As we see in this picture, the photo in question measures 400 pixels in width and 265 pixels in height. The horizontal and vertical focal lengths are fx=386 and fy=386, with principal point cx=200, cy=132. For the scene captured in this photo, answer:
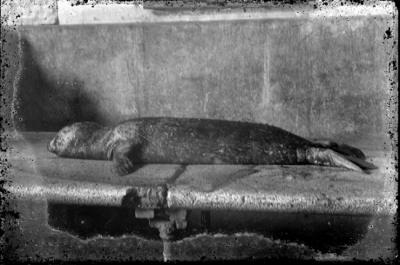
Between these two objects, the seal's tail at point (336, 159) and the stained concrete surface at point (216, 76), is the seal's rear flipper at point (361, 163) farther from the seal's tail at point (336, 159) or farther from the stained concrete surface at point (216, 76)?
the stained concrete surface at point (216, 76)

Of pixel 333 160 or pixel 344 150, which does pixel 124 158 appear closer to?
pixel 333 160

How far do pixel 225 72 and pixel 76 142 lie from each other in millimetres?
1683

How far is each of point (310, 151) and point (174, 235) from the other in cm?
124

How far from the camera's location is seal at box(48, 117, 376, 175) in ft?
9.94

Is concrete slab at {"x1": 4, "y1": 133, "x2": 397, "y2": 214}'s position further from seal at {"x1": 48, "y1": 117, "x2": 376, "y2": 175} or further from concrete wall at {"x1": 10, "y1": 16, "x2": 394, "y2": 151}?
concrete wall at {"x1": 10, "y1": 16, "x2": 394, "y2": 151}

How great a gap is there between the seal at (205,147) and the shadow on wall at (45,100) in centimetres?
121

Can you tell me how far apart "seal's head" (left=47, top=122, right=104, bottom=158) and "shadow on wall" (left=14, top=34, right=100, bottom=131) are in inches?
38.4

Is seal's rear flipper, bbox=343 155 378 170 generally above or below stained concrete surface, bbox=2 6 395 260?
below

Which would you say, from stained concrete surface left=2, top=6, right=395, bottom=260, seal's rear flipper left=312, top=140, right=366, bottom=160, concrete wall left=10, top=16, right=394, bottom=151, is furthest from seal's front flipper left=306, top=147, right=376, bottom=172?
concrete wall left=10, top=16, right=394, bottom=151

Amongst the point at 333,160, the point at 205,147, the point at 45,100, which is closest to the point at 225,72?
the point at 205,147

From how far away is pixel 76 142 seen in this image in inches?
136

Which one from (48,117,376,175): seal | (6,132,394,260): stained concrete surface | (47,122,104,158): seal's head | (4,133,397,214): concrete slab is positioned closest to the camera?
(4,133,397,214): concrete slab

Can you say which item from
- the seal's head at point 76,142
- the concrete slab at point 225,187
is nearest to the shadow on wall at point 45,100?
the seal's head at point 76,142

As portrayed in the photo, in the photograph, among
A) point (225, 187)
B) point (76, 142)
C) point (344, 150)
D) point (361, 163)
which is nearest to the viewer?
point (225, 187)
